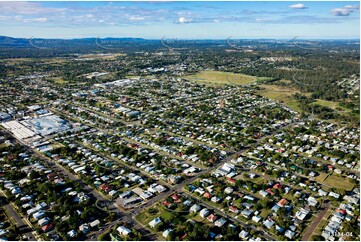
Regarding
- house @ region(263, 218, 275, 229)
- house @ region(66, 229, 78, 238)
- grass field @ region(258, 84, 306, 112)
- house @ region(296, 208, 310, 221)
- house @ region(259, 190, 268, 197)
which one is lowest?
house @ region(66, 229, 78, 238)

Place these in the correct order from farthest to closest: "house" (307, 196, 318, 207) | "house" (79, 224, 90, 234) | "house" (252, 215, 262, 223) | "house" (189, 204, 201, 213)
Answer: "house" (307, 196, 318, 207)
"house" (189, 204, 201, 213)
"house" (252, 215, 262, 223)
"house" (79, 224, 90, 234)

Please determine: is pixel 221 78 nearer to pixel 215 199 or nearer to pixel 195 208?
pixel 215 199

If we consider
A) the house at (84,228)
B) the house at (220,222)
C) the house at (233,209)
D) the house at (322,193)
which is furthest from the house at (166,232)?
the house at (322,193)

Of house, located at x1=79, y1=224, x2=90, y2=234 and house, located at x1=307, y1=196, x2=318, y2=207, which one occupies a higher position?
house, located at x1=307, y1=196, x2=318, y2=207

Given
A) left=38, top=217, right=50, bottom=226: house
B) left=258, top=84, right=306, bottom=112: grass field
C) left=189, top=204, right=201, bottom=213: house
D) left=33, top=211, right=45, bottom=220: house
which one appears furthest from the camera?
left=258, top=84, right=306, bottom=112: grass field

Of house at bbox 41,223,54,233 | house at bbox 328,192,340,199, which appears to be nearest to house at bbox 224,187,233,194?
house at bbox 328,192,340,199

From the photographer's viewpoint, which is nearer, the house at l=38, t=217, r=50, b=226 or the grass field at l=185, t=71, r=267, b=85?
the house at l=38, t=217, r=50, b=226

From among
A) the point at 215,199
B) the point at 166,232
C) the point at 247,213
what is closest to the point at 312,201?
the point at 247,213

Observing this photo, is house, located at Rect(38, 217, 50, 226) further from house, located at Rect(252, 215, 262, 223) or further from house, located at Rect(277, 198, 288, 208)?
house, located at Rect(277, 198, 288, 208)
